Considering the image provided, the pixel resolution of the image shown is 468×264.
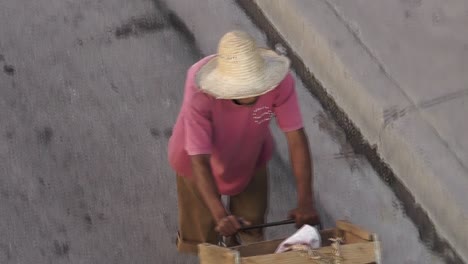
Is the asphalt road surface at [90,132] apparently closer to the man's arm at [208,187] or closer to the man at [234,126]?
the man at [234,126]

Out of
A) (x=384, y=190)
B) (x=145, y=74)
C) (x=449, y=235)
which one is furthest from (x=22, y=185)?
(x=449, y=235)

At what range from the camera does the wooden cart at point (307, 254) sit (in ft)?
9.20

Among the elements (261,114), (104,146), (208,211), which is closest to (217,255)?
(261,114)

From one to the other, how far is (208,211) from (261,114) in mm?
723

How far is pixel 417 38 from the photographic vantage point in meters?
4.69

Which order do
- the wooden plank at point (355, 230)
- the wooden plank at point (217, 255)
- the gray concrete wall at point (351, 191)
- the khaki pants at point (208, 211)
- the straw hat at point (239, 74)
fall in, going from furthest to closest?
the gray concrete wall at point (351, 191)
the khaki pants at point (208, 211)
the straw hat at point (239, 74)
the wooden plank at point (355, 230)
the wooden plank at point (217, 255)

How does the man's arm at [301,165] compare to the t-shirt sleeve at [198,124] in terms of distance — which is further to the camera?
the man's arm at [301,165]

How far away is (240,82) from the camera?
3109 millimetres

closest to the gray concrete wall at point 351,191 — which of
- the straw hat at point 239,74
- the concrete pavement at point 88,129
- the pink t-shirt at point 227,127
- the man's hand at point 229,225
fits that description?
the concrete pavement at point 88,129

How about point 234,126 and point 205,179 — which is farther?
point 234,126

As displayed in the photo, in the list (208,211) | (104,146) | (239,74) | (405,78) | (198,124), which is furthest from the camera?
(104,146)

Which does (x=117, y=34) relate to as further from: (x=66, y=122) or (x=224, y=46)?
(x=224, y=46)

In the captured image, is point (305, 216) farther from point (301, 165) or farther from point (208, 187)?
point (208, 187)

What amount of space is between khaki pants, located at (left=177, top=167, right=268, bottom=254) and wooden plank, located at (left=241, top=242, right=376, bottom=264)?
3.17 feet
